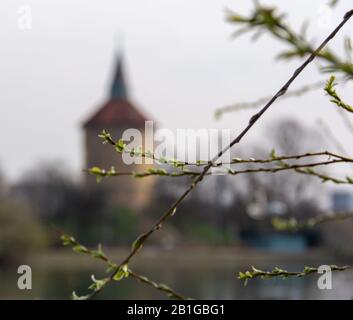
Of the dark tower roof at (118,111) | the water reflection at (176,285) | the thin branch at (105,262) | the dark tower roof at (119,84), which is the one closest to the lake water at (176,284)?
the water reflection at (176,285)

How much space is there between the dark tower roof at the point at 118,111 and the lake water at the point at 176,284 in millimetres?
17136

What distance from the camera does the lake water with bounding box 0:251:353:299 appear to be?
1278cm

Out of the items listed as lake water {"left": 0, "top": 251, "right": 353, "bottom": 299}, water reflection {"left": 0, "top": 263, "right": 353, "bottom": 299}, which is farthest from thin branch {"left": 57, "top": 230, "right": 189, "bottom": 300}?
water reflection {"left": 0, "top": 263, "right": 353, "bottom": 299}

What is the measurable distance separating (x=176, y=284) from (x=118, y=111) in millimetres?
25667

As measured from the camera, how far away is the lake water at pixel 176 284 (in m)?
12.8

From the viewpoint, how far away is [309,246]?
25.7 metres

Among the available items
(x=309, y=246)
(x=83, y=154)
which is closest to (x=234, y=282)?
(x=309, y=246)

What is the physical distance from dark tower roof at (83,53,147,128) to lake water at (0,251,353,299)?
1714 cm

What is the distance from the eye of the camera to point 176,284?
625 inches

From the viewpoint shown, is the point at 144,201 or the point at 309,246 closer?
the point at 309,246

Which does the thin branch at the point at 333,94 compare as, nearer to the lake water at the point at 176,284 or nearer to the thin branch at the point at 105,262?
the thin branch at the point at 105,262

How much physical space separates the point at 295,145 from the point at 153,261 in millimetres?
6572

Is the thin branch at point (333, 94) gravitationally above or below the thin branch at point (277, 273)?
above
